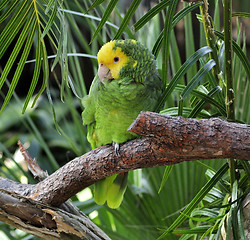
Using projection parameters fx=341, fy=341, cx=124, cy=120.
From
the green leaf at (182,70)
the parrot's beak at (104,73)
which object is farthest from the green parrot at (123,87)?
the green leaf at (182,70)

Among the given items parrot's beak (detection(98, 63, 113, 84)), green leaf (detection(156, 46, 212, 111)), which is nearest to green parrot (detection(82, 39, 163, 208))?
parrot's beak (detection(98, 63, 113, 84))

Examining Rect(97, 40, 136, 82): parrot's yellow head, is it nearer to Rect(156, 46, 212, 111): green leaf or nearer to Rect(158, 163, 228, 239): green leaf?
Rect(156, 46, 212, 111): green leaf

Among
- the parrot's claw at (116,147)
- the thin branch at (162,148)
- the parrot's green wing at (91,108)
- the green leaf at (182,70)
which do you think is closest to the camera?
the thin branch at (162,148)

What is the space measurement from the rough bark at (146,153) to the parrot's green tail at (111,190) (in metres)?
0.15

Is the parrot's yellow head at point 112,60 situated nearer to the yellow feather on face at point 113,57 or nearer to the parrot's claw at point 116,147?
the yellow feather on face at point 113,57

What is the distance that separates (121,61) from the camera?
36.9 inches

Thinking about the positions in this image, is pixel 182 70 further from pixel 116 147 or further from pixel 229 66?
pixel 116 147

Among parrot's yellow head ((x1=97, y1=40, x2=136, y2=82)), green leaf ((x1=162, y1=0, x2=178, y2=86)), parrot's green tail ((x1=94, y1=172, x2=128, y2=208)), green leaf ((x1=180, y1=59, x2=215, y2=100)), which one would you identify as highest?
green leaf ((x1=162, y1=0, x2=178, y2=86))

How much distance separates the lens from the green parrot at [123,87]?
92 centimetres

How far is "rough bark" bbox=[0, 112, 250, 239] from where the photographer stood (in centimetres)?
63

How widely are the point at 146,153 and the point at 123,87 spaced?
23cm

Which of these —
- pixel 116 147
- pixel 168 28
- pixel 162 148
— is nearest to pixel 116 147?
pixel 116 147

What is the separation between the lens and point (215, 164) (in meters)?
1.15

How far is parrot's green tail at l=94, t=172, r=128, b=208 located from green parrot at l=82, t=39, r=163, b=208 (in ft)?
0.50
